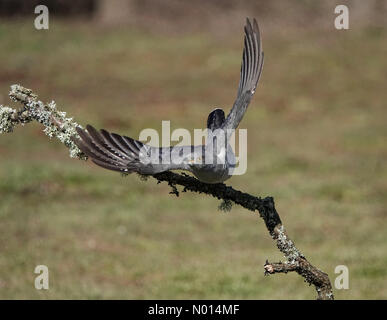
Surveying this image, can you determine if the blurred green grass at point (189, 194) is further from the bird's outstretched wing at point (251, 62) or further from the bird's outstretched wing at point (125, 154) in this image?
the bird's outstretched wing at point (125, 154)

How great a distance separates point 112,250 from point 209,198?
2954mm

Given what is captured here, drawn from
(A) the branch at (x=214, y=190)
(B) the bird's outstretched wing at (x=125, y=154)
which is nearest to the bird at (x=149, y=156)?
(B) the bird's outstretched wing at (x=125, y=154)

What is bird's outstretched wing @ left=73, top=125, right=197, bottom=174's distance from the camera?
4.46 m

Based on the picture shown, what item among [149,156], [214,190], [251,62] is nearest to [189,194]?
[251,62]

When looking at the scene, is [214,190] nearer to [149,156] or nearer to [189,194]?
[149,156]

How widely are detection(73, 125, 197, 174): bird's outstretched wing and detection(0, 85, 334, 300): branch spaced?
33cm

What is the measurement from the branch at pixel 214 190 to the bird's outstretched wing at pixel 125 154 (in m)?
0.33

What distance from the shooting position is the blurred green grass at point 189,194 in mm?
8234

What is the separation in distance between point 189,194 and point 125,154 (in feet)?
23.4

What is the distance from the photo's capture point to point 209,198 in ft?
38.2

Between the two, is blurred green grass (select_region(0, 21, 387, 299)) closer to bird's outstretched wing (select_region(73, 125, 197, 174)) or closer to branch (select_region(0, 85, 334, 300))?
branch (select_region(0, 85, 334, 300))


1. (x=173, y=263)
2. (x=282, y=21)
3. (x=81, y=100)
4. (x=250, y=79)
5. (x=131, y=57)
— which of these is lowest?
(x=173, y=263)
